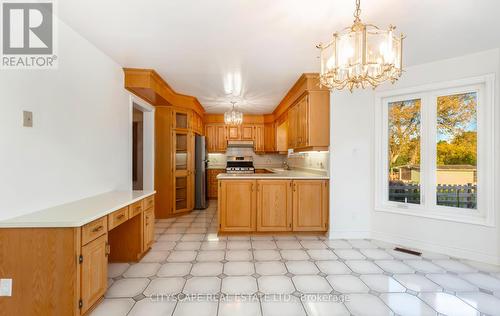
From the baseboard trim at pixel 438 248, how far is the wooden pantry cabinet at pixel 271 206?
86 cm

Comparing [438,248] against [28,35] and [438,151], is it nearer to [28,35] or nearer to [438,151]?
[438,151]

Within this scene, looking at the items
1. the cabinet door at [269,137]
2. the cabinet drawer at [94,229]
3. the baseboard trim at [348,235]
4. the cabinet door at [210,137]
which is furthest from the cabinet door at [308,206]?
the cabinet door at [210,137]

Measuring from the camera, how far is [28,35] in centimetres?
202

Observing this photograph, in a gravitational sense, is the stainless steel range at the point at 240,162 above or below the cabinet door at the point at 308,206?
above

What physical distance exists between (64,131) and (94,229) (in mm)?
1057

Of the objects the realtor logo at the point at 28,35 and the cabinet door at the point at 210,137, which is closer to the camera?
the realtor logo at the point at 28,35

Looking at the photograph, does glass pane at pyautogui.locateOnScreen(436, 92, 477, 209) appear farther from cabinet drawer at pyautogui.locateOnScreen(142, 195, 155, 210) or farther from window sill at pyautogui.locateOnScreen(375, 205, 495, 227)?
cabinet drawer at pyautogui.locateOnScreen(142, 195, 155, 210)

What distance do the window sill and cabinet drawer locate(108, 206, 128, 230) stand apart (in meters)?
3.40

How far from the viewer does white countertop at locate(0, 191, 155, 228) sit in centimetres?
168

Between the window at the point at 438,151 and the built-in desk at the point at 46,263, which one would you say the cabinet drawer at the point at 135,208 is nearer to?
the built-in desk at the point at 46,263

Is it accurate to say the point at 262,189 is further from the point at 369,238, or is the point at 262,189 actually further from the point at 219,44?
the point at 219,44

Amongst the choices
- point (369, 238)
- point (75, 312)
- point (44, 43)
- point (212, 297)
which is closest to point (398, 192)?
point (369, 238)

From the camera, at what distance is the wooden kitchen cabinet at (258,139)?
7.18 meters

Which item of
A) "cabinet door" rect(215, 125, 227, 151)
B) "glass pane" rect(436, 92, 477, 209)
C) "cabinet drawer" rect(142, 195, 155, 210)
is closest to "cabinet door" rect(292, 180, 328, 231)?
"glass pane" rect(436, 92, 477, 209)
